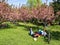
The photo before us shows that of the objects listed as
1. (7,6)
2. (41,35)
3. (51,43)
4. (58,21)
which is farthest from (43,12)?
(51,43)

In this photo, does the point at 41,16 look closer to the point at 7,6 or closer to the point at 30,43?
the point at 7,6

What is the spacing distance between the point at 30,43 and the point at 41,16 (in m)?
31.5

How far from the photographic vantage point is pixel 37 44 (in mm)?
22516

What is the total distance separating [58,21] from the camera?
203 ft

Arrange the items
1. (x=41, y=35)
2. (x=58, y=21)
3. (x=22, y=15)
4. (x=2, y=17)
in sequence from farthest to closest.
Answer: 1. (x=22, y=15)
2. (x=58, y=21)
3. (x=2, y=17)
4. (x=41, y=35)

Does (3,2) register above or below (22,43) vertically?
above

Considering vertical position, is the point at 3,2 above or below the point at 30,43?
above

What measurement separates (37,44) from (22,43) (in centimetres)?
158

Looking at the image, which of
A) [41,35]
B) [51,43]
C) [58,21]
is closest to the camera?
[51,43]

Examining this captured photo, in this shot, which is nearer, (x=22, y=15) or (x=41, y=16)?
(x=41, y=16)

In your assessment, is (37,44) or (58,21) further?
(58,21)

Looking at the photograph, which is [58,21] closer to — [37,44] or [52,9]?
[52,9]

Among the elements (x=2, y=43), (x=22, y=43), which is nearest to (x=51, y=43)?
(x=22, y=43)

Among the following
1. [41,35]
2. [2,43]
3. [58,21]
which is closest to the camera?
[2,43]
